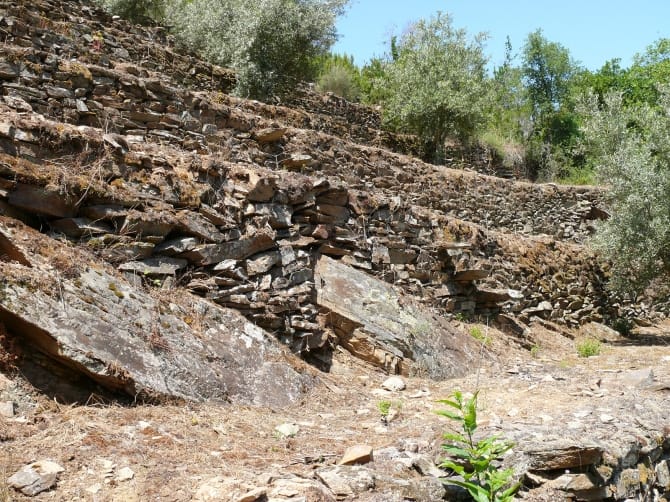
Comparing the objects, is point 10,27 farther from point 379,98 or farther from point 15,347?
point 379,98

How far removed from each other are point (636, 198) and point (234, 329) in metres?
10.5

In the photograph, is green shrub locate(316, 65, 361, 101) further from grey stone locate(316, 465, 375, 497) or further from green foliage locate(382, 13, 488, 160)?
grey stone locate(316, 465, 375, 497)

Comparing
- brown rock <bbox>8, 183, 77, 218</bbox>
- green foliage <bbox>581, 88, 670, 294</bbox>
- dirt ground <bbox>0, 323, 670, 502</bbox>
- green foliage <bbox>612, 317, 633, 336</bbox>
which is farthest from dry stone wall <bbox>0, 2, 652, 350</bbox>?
green foliage <bbox>612, 317, 633, 336</bbox>

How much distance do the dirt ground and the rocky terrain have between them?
0.02 m

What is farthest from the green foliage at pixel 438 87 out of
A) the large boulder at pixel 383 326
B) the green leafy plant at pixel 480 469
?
the green leafy plant at pixel 480 469

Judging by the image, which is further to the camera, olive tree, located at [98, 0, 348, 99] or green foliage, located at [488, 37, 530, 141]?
green foliage, located at [488, 37, 530, 141]

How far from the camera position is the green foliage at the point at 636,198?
40.8ft

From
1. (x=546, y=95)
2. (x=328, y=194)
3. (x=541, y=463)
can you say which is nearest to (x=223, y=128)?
(x=328, y=194)

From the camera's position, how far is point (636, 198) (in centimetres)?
1236

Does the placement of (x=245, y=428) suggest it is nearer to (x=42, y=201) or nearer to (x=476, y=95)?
(x=42, y=201)

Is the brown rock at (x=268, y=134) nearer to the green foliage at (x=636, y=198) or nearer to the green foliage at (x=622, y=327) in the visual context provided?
the green foliage at (x=636, y=198)

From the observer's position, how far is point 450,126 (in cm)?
1823

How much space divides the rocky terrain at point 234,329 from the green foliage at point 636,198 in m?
3.02

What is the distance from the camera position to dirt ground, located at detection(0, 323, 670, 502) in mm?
3199
